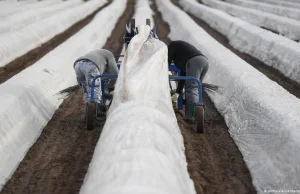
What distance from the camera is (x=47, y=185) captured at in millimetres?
5363

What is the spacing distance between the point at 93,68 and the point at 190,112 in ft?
6.13

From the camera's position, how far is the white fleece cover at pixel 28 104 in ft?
20.8

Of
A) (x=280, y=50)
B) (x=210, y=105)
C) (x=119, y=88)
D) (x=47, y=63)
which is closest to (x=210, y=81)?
(x=210, y=105)

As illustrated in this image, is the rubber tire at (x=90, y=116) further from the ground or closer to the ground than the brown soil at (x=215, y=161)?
further from the ground

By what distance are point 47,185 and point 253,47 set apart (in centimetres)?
1164

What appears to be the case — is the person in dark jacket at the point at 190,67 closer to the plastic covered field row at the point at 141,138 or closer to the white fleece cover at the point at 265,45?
the plastic covered field row at the point at 141,138

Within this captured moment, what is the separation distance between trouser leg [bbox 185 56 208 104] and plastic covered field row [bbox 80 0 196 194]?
0.83m

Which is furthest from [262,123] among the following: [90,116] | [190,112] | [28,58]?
[28,58]

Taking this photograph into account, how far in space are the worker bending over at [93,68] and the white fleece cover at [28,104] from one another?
3.74 feet

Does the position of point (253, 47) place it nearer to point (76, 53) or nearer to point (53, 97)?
point (76, 53)

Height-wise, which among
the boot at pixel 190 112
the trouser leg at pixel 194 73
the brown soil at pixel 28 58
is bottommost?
the brown soil at pixel 28 58

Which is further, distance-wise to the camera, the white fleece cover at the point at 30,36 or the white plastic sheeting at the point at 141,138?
the white fleece cover at the point at 30,36

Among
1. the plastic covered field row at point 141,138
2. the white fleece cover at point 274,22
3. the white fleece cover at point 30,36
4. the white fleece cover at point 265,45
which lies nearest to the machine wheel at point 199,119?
the plastic covered field row at point 141,138

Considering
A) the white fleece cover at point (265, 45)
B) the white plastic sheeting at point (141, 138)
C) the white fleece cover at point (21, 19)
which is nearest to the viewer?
the white plastic sheeting at point (141, 138)
